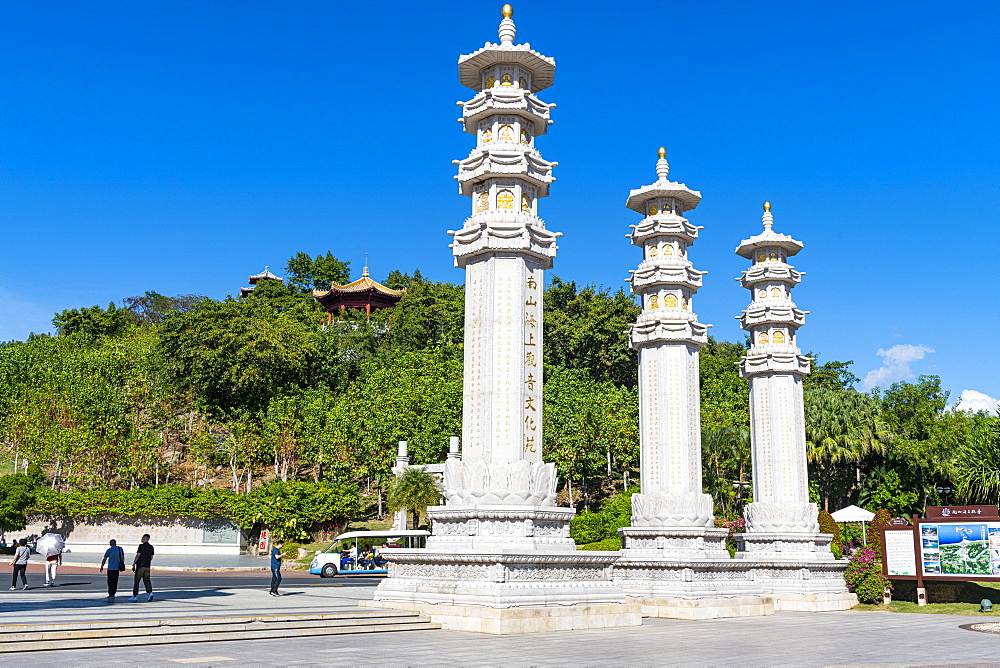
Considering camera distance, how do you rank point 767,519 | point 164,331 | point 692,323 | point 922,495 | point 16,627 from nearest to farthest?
1. point 16,627
2. point 692,323
3. point 767,519
4. point 922,495
5. point 164,331

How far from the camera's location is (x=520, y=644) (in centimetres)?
1222

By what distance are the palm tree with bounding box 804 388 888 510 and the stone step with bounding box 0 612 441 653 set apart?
28.7m

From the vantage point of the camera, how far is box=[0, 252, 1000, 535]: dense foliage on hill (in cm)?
4031

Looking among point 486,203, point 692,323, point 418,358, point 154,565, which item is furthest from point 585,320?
point 486,203

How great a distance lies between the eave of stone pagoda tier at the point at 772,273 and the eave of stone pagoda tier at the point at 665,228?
3.84 m

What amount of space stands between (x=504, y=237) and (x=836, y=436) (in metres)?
27.5

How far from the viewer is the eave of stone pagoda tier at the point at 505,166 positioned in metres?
17.5

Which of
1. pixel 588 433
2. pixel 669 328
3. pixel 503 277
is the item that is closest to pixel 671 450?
pixel 669 328

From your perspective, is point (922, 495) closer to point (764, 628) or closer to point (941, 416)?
point (941, 416)

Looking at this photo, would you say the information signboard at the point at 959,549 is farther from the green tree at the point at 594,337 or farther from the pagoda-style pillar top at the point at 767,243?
the green tree at the point at 594,337

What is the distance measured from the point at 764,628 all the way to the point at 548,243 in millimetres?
8884

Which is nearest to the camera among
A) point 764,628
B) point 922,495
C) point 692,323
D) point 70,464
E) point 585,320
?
point 764,628

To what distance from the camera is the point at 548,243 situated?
17.5 meters

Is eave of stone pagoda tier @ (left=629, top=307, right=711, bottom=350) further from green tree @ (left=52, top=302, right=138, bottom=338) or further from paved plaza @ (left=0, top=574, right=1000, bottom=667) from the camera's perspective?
green tree @ (left=52, top=302, right=138, bottom=338)
